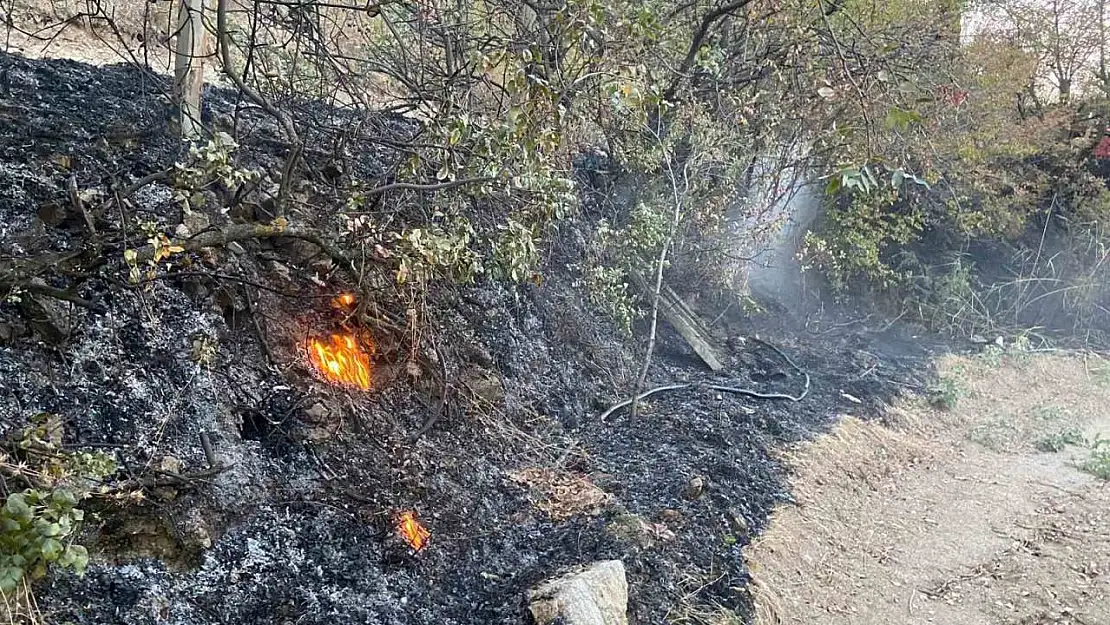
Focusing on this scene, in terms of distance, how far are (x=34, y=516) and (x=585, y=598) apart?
1833 millimetres

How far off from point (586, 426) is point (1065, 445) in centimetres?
427

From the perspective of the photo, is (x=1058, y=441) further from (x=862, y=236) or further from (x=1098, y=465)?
(x=862, y=236)

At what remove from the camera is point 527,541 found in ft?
10.8

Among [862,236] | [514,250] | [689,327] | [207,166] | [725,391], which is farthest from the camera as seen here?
[862,236]

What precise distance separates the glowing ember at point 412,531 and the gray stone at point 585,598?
1.68ft

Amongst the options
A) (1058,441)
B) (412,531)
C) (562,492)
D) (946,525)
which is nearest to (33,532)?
(412,531)

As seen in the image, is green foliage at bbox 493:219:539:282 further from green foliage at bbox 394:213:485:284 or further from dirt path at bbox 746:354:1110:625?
dirt path at bbox 746:354:1110:625

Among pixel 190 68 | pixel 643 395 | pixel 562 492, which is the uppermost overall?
pixel 190 68

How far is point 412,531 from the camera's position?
3.02 meters

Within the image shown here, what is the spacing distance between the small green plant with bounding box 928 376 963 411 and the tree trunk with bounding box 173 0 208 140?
616cm

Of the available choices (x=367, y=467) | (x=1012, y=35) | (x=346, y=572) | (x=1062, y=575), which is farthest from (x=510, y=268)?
(x=1012, y=35)

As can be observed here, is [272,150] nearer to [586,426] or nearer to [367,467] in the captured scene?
[367,467]

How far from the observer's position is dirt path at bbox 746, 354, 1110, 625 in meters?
3.61

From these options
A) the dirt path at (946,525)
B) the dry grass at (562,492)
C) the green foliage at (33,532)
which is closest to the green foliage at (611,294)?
the dirt path at (946,525)
